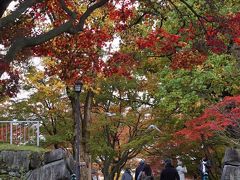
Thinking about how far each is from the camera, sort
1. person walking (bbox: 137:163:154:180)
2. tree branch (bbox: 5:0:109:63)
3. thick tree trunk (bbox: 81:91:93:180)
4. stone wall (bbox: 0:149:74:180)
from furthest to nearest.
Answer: thick tree trunk (bbox: 81:91:93:180) < person walking (bbox: 137:163:154:180) < stone wall (bbox: 0:149:74:180) < tree branch (bbox: 5:0:109:63)

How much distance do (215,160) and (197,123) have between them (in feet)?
20.2

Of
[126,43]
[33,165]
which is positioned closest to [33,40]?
[126,43]

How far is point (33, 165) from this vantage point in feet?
43.8

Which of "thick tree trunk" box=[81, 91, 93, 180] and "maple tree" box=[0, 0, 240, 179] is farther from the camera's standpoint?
"thick tree trunk" box=[81, 91, 93, 180]

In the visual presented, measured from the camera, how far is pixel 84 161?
63.8 ft

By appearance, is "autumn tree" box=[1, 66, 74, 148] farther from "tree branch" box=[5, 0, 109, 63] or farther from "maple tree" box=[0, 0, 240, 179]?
"tree branch" box=[5, 0, 109, 63]

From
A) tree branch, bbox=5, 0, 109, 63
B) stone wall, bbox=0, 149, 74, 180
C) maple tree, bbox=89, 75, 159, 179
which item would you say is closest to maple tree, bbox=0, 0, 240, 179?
tree branch, bbox=5, 0, 109, 63

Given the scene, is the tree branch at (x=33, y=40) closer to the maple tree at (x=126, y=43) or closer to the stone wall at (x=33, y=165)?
the maple tree at (x=126, y=43)

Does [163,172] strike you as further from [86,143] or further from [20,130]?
[86,143]

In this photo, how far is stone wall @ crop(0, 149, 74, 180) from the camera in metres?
12.9

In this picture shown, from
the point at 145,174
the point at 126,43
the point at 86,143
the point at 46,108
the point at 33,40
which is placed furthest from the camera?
the point at 46,108

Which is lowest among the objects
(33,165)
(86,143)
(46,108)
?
(33,165)

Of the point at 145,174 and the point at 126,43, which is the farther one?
the point at 145,174

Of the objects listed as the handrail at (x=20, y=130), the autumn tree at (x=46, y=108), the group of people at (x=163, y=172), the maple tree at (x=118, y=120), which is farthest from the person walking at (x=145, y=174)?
the maple tree at (x=118, y=120)
